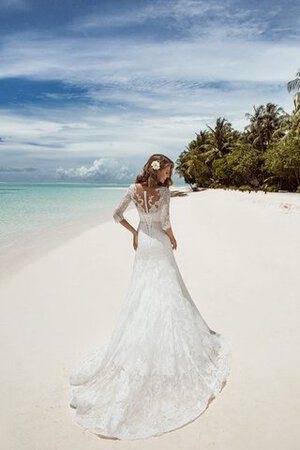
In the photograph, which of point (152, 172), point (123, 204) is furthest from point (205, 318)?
point (152, 172)

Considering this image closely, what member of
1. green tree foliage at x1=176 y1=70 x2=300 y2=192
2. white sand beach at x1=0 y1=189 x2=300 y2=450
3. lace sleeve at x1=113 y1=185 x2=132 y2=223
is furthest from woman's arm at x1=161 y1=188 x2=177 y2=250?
green tree foliage at x1=176 y1=70 x2=300 y2=192

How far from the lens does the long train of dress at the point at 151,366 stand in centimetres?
312

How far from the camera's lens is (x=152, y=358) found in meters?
3.36

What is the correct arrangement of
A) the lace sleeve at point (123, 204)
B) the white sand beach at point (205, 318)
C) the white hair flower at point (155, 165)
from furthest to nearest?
the lace sleeve at point (123, 204) < the white hair flower at point (155, 165) < the white sand beach at point (205, 318)

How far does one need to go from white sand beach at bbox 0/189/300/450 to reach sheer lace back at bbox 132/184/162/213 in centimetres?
201

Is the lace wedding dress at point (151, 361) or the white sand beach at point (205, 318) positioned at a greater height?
the lace wedding dress at point (151, 361)

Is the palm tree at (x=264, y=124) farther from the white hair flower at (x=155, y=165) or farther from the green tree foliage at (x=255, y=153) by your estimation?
the white hair flower at (x=155, y=165)

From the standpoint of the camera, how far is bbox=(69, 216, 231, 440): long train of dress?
3121 millimetres

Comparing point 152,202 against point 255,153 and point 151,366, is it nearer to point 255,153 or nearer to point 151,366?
point 151,366

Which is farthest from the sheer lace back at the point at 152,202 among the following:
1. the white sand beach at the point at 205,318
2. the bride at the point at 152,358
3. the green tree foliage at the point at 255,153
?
the green tree foliage at the point at 255,153

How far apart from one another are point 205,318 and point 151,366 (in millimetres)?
2496

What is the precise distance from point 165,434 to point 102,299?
4.01 m

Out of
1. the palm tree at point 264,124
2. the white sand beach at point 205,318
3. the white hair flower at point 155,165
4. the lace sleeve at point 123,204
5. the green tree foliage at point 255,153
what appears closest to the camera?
the white sand beach at point 205,318

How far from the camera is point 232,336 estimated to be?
498cm
